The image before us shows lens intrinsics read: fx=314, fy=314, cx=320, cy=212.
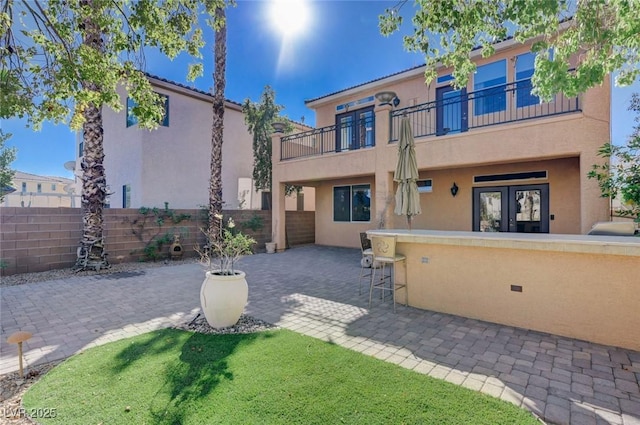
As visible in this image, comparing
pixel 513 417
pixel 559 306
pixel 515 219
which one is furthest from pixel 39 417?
pixel 515 219

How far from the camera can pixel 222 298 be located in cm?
459

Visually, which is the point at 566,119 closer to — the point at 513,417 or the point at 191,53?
the point at 513,417

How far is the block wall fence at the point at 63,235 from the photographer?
27.4 ft

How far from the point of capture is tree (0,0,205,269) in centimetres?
402

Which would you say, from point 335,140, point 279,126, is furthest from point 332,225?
point 279,126

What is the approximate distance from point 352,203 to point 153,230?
817 cm

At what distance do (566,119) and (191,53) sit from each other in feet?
26.3

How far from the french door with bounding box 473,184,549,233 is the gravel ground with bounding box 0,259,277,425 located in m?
8.86

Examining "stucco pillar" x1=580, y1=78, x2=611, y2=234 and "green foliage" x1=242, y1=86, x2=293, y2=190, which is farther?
"green foliage" x1=242, y1=86, x2=293, y2=190

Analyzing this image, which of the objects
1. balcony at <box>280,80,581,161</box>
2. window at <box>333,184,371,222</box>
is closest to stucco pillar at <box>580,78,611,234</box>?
balcony at <box>280,80,581,161</box>

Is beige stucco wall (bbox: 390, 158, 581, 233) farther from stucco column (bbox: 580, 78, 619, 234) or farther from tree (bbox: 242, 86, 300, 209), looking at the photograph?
tree (bbox: 242, 86, 300, 209)

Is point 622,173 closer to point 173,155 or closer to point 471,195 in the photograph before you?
point 471,195

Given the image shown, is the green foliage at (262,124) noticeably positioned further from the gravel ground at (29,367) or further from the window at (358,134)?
the gravel ground at (29,367)

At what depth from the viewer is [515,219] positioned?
1023 cm
